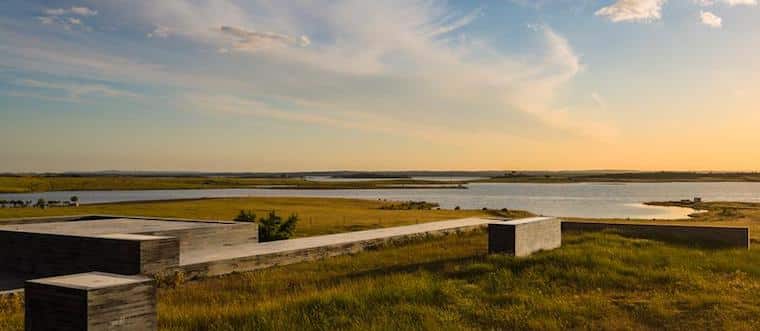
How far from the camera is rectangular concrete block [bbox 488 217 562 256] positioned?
58.0 ft

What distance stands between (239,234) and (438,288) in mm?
8879

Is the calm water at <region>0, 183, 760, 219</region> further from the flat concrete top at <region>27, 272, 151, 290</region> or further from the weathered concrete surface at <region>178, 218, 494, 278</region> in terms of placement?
the flat concrete top at <region>27, 272, 151, 290</region>

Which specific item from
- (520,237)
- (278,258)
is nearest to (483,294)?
(520,237)

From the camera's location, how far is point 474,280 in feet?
44.9

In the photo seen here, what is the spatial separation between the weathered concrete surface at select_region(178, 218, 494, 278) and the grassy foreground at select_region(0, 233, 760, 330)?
46 cm

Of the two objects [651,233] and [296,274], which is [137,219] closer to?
[296,274]

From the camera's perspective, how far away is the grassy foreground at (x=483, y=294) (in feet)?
32.3

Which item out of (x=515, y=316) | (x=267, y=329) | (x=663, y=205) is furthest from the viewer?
(x=663, y=205)

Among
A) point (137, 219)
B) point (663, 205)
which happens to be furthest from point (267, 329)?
point (663, 205)


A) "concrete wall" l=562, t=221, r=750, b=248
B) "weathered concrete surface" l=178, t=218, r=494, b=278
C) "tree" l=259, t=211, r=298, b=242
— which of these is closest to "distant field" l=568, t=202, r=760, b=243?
"concrete wall" l=562, t=221, r=750, b=248

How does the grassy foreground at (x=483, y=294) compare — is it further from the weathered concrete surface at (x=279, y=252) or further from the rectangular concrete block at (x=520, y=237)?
the rectangular concrete block at (x=520, y=237)

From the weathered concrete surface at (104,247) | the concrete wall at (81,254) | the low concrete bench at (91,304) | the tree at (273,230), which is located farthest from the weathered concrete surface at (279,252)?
the low concrete bench at (91,304)

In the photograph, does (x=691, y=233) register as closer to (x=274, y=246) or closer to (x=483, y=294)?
(x=483, y=294)

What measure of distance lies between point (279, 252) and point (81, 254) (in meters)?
4.67
